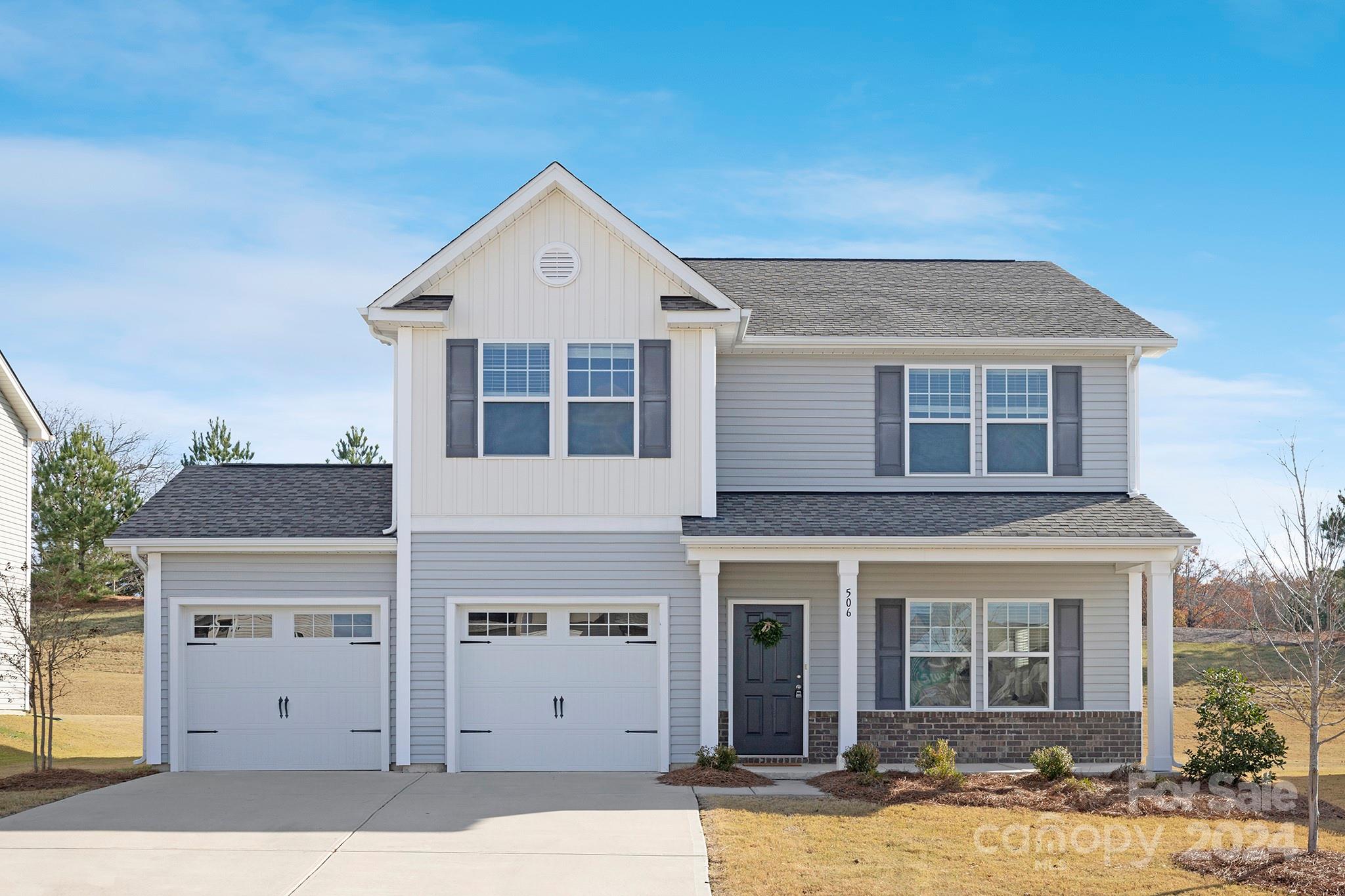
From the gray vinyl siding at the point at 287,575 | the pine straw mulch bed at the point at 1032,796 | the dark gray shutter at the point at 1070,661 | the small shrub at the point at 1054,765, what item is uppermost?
the gray vinyl siding at the point at 287,575

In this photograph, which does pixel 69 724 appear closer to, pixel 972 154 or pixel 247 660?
pixel 247 660

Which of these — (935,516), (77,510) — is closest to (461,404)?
(935,516)

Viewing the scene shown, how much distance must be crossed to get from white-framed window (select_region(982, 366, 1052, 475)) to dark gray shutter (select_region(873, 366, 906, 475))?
1.17m

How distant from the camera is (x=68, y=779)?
1492 cm

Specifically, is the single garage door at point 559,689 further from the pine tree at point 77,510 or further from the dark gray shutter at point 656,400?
the pine tree at point 77,510

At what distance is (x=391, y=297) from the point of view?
15.6 meters

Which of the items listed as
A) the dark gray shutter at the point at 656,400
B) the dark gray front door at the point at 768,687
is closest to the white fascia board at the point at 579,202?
the dark gray shutter at the point at 656,400

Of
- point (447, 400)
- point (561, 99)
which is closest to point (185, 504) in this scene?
point (447, 400)

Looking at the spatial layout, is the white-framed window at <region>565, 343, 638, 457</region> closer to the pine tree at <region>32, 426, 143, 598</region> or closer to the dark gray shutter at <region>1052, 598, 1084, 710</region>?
the dark gray shutter at <region>1052, 598, 1084, 710</region>

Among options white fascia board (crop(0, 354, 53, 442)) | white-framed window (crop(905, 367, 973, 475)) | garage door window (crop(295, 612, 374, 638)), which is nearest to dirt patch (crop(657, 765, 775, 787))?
garage door window (crop(295, 612, 374, 638))

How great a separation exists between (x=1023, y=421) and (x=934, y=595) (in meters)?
2.74

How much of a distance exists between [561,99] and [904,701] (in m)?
9.48

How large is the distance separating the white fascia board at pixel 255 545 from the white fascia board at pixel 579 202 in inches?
128

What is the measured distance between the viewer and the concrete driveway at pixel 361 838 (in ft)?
31.4
